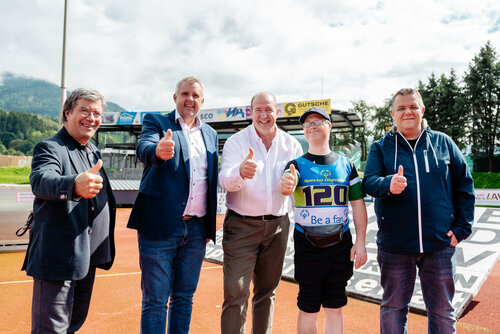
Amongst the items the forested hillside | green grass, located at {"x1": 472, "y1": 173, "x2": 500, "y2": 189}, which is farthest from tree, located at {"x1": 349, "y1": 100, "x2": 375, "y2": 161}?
the forested hillside

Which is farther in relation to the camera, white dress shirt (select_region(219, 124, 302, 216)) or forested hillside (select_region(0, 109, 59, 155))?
forested hillside (select_region(0, 109, 59, 155))

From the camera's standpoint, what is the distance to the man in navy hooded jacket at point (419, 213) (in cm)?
236

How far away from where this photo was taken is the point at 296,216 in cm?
251

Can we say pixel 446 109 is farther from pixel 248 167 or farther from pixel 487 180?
pixel 248 167

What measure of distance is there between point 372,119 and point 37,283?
4648cm

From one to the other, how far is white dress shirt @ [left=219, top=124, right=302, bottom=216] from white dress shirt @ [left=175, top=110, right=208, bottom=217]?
0.57 ft

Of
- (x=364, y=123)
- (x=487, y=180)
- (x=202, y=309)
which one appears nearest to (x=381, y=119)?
(x=364, y=123)

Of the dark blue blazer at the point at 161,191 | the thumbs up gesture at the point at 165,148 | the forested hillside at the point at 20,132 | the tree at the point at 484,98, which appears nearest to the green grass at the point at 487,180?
the tree at the point at 484,98

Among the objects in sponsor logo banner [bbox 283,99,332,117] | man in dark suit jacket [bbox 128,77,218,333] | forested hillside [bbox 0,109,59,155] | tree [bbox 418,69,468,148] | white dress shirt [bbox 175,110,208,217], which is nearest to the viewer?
man in dark suit jacket [bbox 128,77,218,333]

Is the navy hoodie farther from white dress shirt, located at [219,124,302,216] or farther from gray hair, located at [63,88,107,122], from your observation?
gray hair, located at [63,88,107,122]

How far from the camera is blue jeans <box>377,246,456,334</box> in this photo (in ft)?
7.82

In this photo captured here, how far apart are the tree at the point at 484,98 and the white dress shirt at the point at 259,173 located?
1292 inches

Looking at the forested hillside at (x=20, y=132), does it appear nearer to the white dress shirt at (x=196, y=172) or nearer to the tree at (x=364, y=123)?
the tree at (x=364, y=123)

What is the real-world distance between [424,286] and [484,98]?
34.0m
